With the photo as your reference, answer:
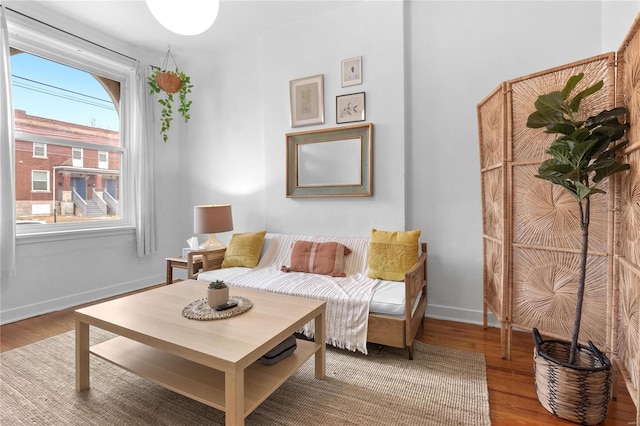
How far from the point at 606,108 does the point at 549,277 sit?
3.23ft

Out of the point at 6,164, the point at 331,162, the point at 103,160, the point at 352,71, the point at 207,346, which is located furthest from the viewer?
the point at 103,160

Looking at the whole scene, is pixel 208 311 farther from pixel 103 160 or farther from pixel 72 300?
pixel 103 160

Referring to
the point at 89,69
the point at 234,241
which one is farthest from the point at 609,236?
the point at 89,69

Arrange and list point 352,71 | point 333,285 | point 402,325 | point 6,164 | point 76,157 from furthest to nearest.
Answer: point 76,157, point 352,71, point 6,164, point 333,285, point 402,325

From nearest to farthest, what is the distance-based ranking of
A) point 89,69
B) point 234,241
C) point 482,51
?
1. point 482,51
2. point 234,241
3. point 89,69

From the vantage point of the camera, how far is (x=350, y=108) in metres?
3.03

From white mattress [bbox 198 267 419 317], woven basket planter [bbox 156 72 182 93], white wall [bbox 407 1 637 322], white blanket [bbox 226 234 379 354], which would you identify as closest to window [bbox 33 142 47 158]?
woven basket planter [bbox 156 72 182 93]

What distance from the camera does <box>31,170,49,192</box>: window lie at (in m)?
3.02

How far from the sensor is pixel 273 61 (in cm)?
344

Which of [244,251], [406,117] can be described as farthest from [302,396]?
[406,117]

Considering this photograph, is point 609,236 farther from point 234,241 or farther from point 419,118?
point 234,241

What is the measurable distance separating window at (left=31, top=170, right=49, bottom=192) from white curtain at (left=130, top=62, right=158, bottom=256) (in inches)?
30.9

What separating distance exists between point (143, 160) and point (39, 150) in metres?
0.91

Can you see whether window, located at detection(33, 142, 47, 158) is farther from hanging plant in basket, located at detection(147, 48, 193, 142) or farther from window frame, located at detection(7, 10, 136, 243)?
hanging plant in basket, located at detection(147, 48, 193, 142)
